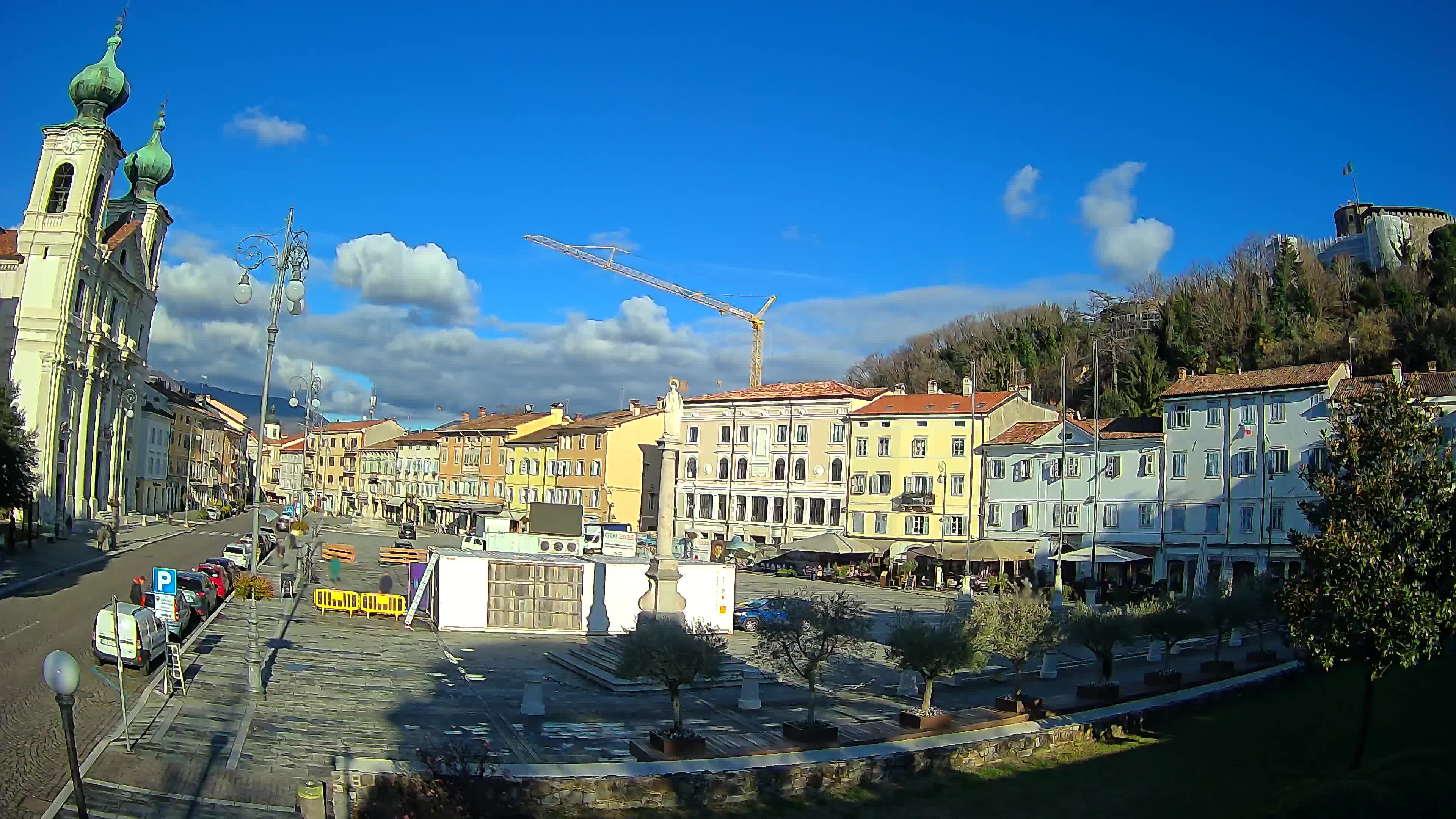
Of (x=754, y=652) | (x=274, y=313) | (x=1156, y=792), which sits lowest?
(x=1156, y=792)

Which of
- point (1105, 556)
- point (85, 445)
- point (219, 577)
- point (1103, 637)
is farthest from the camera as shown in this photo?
point (85, 445)

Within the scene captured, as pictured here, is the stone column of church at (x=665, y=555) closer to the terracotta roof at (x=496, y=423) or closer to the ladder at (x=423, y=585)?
the ladder at (x=423, y=585)

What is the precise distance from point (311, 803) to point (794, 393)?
59.9 m

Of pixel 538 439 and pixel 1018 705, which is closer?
pixel 1018 705

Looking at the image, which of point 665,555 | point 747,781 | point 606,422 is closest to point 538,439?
point 606,422

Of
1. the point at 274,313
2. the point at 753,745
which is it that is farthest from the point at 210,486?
the point at 753,745

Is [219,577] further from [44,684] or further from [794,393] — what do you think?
[794,393]

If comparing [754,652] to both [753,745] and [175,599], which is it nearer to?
[753,745]

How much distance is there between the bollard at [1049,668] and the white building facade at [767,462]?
38998mm

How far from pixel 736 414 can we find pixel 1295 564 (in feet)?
122

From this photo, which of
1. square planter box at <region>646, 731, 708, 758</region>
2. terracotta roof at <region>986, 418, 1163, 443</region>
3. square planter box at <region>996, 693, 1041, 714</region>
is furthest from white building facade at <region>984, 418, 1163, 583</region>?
square planter box at <region>646, 731, 708, 758</region>

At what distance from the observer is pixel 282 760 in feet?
52.1

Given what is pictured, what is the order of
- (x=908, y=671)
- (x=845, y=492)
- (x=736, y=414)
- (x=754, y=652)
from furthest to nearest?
(x=736, y=414) → (x=845, y=492) → (x=908, y=671) → (x=754, y=652)

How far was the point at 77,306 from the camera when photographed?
63.3 meters
